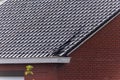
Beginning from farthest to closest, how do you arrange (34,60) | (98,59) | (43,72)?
1. (98,59)
2. (43,72)
3. (34,60)

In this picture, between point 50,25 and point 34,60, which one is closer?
point 34,60

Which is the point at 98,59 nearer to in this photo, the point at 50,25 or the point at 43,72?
the point at 43,72

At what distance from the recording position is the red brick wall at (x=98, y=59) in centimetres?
1855

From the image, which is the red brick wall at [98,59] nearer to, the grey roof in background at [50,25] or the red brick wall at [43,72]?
the red brick wall at [43,72]

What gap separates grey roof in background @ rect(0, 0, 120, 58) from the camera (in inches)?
735

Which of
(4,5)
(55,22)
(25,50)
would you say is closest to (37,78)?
(25,50)

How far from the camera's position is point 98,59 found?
19.1 m

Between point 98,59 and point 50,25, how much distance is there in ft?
7.42

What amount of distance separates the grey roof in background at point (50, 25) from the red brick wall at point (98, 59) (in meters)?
0.41

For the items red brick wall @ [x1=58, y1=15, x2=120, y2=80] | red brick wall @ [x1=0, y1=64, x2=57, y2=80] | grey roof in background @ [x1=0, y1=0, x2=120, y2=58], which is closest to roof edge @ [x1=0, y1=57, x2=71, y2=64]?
grey roof in background @ [x1=0, y1=0, x2=120, y2=58]

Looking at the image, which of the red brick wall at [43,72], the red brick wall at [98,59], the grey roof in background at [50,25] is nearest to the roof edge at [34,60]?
the grey roof in background at [50,25]

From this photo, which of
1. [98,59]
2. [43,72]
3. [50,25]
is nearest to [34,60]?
[43,72]

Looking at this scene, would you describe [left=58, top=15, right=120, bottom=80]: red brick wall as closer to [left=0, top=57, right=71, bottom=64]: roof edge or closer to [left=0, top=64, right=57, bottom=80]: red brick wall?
[left=0, top=64, right=57, bottom=80]: red brick wall

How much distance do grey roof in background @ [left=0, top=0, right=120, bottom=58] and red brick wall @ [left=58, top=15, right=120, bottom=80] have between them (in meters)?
0.41
